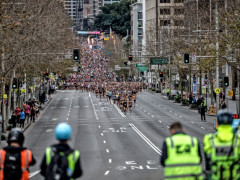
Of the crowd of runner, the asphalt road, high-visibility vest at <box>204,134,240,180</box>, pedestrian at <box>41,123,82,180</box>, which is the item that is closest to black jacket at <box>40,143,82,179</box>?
pedestrian at <box>41,123,82,180</box>

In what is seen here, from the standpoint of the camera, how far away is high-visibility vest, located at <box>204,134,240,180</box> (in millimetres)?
9953

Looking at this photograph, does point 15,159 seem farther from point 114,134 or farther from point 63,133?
point 114,134

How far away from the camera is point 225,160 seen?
32.7 feet

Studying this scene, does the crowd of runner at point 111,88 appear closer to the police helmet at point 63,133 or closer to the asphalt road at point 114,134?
the asphalt road at point 114,134

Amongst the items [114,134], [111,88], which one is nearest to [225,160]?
[114,134]

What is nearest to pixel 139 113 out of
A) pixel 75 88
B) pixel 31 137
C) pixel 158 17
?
pixel 31 137

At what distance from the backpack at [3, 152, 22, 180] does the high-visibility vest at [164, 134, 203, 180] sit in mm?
2326

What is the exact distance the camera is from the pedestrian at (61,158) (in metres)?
9.27

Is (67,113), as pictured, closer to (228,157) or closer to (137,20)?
(228,157)

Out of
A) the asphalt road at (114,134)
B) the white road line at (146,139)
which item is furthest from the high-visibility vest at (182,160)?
the white road line at (146,139)

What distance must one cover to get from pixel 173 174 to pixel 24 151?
2.38m

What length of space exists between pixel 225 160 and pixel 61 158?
249cm

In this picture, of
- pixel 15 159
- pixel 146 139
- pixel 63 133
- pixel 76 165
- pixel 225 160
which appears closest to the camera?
pixel 63 133

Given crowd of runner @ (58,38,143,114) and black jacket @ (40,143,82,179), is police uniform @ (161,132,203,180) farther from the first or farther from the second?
crowd of runner @ (58,38,143,114)
